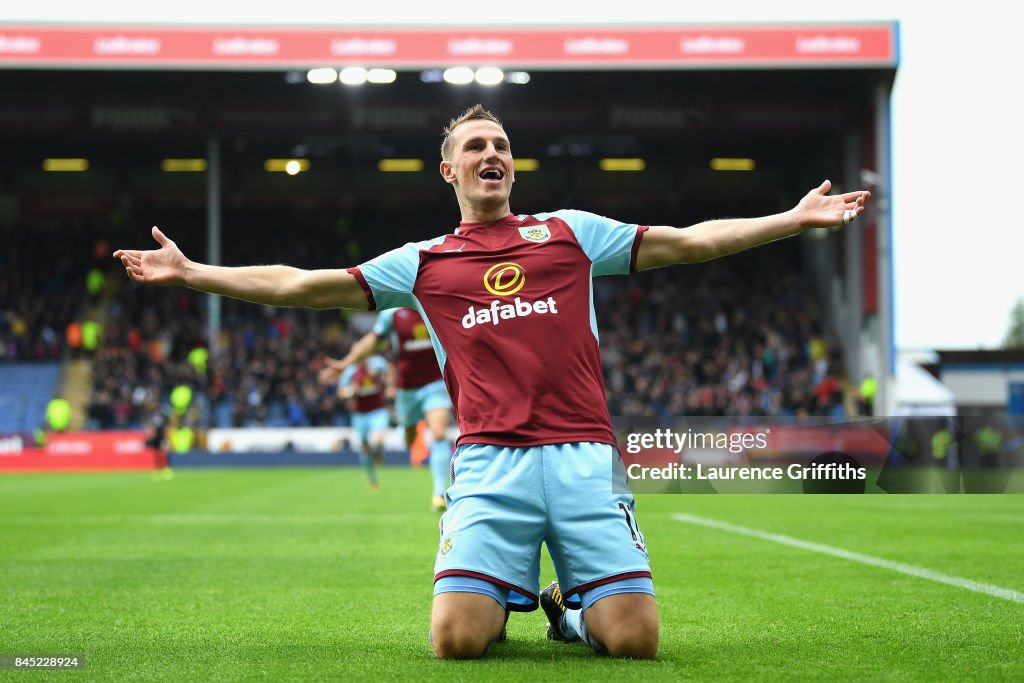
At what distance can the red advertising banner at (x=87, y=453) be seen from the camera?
101ft

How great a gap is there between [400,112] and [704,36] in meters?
10.1

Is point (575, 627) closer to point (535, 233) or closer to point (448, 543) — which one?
point (448, 543)

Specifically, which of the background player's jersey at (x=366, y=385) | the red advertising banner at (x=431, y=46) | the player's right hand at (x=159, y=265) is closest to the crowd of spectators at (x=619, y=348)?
the red advertising banner at (x=431, y=46)

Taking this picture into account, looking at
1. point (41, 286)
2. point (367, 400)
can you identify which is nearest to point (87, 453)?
point (41, 286)

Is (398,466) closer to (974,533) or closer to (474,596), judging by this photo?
(974,533)

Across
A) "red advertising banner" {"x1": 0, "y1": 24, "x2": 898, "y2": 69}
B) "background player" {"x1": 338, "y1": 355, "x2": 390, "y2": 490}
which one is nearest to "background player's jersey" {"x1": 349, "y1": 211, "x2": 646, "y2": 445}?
"background player" {"x1": 338, "y1": 355, "x2": 390, "y2": 490}

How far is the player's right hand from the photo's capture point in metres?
4.57

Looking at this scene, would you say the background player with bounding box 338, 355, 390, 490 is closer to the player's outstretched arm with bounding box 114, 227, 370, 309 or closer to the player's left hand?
the player's outstretched arm with bounding box 114, 227, 370, 309

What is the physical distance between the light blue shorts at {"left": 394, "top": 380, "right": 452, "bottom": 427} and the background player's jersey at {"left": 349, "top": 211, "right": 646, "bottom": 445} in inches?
311

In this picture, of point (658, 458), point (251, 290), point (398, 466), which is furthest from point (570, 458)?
point (398, 466)

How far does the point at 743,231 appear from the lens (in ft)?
15.1

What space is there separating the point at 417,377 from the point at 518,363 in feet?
27.5

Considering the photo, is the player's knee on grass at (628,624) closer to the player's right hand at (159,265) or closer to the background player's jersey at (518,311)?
the background player's jersey at (518,311)

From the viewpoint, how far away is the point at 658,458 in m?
4.87
